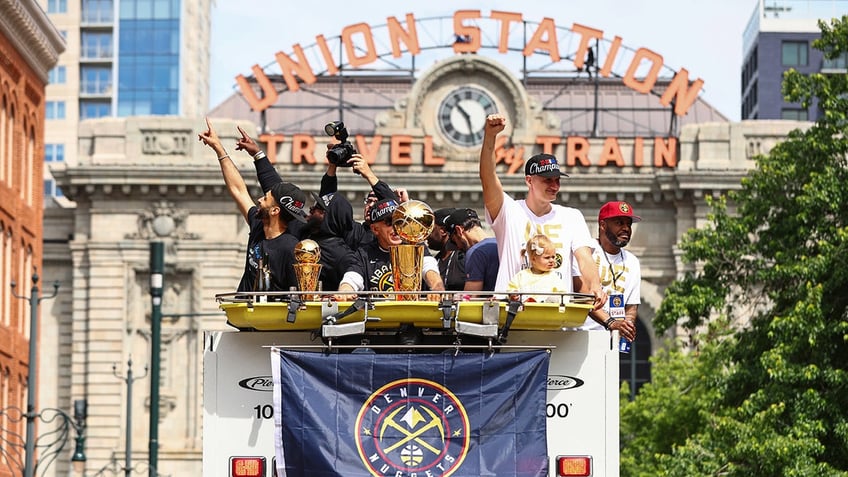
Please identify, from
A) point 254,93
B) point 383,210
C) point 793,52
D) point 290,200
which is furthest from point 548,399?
point 793,52

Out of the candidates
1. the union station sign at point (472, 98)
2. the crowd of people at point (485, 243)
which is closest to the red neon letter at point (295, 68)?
the union station sign at point (472, 98)

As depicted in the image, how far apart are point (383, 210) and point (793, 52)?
103 metres

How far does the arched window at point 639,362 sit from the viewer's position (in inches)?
2724

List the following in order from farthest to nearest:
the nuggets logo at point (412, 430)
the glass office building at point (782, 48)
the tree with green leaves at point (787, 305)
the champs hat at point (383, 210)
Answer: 1. the glass office building at point (782, 48)
2. the tree with green leaves at point (787, 305)
3. the champs hat at point (383, 210)
4. the nuggets logo at point (412, 430)

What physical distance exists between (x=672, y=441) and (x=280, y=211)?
34.8 metres

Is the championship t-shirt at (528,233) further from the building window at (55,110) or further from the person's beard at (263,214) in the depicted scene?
the building window at (55,110)

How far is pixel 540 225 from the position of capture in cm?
1427

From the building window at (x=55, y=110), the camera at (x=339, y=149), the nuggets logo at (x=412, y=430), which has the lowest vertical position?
the nuggets logo at (x=412, y=430)

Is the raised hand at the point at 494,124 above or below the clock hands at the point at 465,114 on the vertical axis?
below

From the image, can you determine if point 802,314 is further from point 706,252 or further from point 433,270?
point 433,270

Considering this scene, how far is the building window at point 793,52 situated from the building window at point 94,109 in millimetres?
40403

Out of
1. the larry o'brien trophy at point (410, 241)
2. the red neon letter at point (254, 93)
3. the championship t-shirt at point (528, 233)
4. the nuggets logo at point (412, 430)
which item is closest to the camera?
the nuggets logo at point (412, 430)

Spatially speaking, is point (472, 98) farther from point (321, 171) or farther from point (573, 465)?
point (573, 465)

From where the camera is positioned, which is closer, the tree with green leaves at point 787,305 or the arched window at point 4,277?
the tree with green leaves at point 787,305
